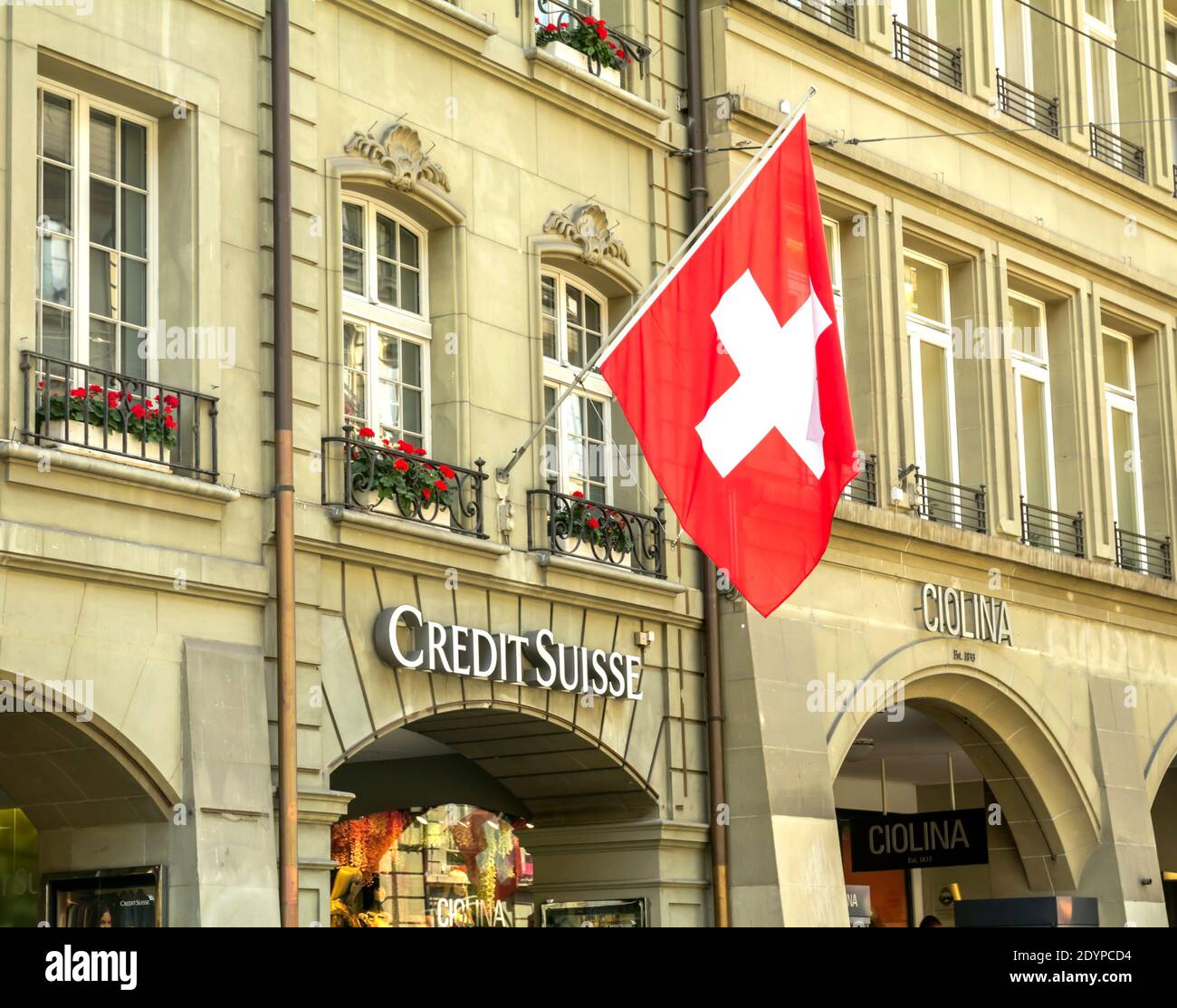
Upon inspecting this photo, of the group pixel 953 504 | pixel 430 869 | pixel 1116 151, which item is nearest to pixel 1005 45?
pixel 1116 151

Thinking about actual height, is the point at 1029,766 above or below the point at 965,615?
below

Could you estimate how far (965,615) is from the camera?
1809 centimetres

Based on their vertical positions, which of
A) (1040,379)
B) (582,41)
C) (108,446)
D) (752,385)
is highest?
(582,41)

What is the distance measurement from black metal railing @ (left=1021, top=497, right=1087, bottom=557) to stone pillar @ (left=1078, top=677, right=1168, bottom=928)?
4.66 feet

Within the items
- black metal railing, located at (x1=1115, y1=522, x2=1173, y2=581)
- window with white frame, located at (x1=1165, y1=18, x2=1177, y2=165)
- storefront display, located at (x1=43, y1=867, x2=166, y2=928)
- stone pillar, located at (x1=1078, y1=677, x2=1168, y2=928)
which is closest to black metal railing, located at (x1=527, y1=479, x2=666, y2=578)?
storefront display, located at (x1=43, y1=867, x2=166, y2=928)

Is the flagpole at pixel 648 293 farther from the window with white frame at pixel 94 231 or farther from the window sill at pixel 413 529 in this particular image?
the window with white frame at pixel 94 231

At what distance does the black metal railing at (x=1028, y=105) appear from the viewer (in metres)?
20.5

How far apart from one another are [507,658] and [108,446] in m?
3.54

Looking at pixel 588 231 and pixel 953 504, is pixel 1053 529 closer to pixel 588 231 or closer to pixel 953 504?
pixel 953 504

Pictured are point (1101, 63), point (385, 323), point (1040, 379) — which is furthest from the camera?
point (1101, 63)

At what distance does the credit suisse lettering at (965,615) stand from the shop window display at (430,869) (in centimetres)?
420
